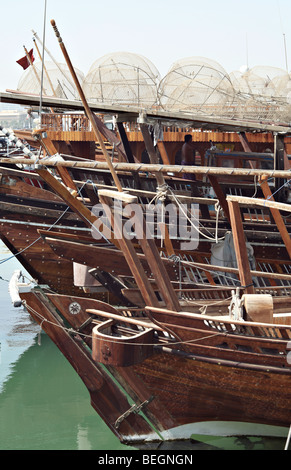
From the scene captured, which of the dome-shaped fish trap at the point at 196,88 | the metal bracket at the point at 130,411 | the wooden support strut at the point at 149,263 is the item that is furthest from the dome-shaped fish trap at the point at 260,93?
the metal bracket at the point at 130,411

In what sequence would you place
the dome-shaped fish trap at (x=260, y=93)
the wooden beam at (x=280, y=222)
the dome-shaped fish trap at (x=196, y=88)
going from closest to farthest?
the wooden beam at (x=280, y=222), the dome-shaped fish trap at (x=196, y=88), the dome-shaped fish trap at (x=260, y=93)

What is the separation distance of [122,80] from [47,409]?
10818 millimetres

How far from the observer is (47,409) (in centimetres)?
975

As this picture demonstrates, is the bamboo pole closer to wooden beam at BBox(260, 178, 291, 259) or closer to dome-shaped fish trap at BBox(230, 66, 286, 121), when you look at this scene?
wooden beam at BBox(260, 178, 291, 259)

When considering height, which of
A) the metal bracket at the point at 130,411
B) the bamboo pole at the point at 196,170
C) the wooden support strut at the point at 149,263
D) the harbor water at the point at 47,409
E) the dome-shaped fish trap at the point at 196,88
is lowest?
the harbor water at the point at 47,409

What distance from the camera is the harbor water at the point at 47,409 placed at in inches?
317

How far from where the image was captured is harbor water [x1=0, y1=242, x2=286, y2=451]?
806 cm

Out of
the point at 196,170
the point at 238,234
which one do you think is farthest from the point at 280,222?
the point at 238,234

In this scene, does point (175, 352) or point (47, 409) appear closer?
point (175, 352)

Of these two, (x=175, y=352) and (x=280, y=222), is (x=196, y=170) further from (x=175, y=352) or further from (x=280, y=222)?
(x=175, y=352)

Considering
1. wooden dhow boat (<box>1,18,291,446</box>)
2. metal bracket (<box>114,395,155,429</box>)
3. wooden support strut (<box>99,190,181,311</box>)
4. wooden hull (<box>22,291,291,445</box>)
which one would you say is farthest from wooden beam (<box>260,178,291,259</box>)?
metal bracket (<box>114,395,155,429</box>)

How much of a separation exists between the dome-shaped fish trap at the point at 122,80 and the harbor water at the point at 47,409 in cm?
756

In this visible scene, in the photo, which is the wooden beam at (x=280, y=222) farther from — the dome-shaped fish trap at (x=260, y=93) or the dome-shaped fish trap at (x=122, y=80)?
the dome-shaped fish trap at (x=122, y=80)
